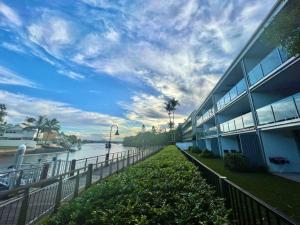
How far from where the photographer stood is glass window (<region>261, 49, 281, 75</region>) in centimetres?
1041

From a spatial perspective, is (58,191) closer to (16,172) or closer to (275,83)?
(16,172)

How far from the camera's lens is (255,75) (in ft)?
42.1

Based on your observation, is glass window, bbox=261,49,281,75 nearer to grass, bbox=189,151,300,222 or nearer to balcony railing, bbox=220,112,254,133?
balcony railing, bbox=220,112,254,133

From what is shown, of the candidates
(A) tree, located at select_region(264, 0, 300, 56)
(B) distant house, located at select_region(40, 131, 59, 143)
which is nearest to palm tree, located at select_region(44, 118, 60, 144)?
(B) distant house, located at select_region(40, 131, 59, 143)

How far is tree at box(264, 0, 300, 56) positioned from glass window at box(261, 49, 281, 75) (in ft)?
18.4

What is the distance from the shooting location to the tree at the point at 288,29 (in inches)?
200

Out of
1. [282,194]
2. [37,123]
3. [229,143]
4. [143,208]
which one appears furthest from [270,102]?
[37,123]

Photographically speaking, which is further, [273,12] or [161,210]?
[273,12]

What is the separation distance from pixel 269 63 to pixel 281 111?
10.5 feet

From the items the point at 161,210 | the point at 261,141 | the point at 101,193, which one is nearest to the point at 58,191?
the point at 101,193

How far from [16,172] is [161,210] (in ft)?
26.0

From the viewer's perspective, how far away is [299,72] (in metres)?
10.3

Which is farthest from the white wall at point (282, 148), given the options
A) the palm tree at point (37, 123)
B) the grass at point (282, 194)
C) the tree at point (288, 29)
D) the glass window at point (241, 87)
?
the palm tree at point (37, 123)

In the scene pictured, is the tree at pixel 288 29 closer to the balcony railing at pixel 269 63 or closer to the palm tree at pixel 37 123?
the balcony railing at pixel 269 63
